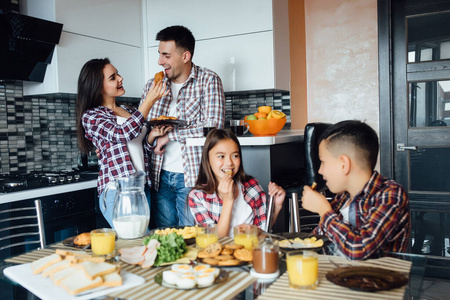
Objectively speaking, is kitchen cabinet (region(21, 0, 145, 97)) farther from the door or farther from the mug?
the door

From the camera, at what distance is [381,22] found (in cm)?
360

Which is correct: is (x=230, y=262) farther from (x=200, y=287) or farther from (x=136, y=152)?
(x=136, y=152)

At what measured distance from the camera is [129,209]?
147 cm

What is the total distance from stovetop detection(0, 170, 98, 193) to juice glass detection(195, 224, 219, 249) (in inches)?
59.8

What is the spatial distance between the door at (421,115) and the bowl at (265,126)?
134 cm

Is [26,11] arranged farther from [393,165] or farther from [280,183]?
[393,165]

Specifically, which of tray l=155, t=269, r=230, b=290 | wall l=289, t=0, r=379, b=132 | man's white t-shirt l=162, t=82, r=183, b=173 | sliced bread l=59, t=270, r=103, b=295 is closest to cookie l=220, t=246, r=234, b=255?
tray l=155, t=269, r=230, b=290

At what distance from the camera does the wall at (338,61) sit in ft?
12.1

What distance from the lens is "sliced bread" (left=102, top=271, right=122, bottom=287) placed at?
1.07 m

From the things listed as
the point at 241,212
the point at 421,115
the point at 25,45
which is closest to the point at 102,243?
the point at 241,212

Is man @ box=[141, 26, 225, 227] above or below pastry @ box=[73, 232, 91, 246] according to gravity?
above

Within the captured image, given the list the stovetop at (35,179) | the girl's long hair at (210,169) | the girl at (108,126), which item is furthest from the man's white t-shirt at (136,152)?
the stovetop at (35,179)

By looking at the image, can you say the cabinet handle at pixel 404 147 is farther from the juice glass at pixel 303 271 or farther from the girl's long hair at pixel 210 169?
the juice glass at pixel 303 271

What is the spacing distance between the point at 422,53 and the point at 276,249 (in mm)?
2929
